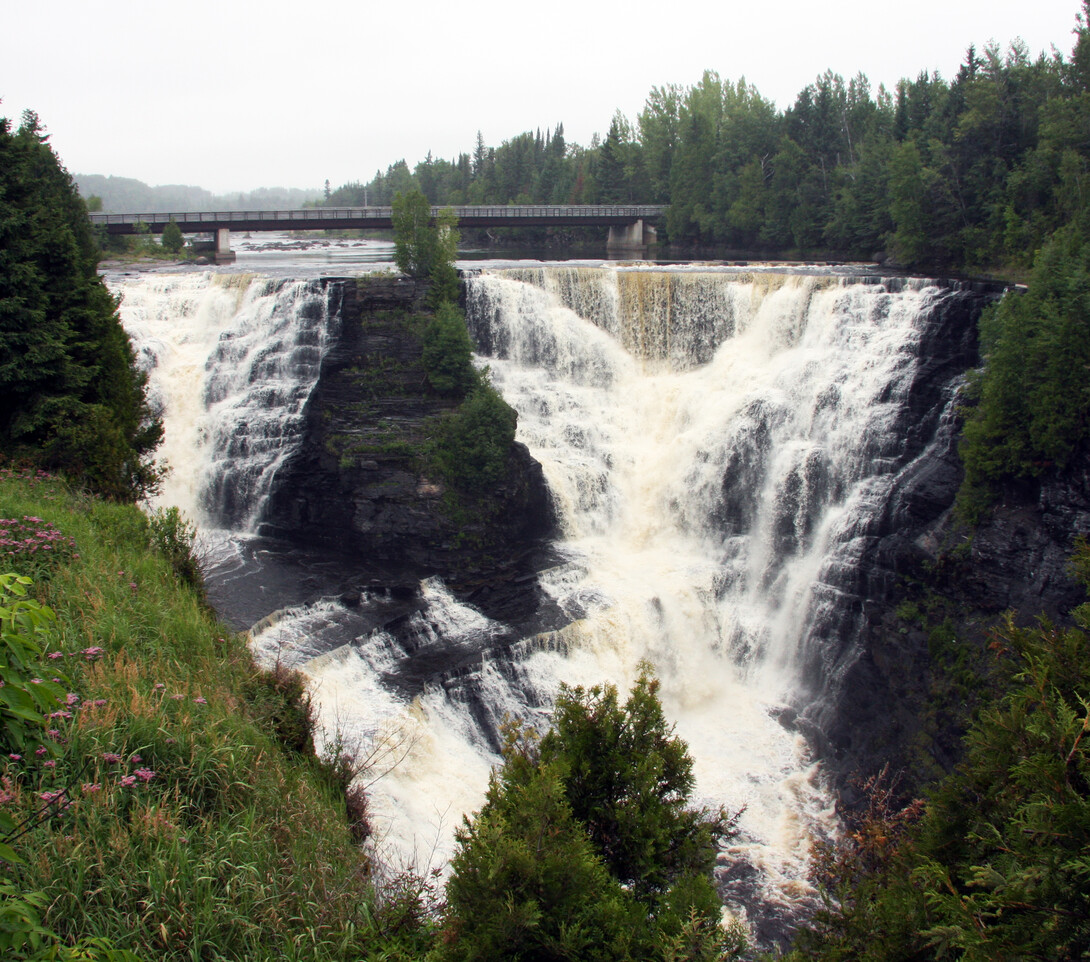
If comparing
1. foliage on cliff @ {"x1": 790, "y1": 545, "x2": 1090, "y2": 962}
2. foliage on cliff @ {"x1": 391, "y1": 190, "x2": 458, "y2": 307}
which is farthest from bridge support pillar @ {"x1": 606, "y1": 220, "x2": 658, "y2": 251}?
foliage on cliff @ {"x1": 790, "y1": 545, "x2": 1090, "y2": 962}

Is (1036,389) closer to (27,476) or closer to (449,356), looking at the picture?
(449,356)

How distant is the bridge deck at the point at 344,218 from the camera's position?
50.6m

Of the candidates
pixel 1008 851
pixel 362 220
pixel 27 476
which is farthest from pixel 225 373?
pixel 1008 851

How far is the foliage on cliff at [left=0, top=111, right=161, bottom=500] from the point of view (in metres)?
18.2

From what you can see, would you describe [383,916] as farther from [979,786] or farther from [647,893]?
[979,786]

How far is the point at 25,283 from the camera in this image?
62.3 ft

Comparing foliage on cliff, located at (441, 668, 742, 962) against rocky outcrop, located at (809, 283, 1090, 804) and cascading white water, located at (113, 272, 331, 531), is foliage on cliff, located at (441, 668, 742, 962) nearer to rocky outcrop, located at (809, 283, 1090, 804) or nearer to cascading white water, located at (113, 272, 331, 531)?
rocky outcrop, located at (809, 283, 1090, 804)

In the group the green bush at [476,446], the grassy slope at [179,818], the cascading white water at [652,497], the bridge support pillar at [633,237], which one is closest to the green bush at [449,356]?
the green bush at [476,446]

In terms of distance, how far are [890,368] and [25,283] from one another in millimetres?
24767

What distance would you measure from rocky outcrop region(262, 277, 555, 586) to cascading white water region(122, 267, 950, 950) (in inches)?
49.8

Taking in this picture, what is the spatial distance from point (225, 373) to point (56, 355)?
1055 centimetres

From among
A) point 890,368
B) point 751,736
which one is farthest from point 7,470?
point 890,368

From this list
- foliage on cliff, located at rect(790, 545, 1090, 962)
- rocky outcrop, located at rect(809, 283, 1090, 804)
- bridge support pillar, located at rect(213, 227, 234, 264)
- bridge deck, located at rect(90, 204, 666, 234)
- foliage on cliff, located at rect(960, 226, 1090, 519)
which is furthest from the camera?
bridge deck, located at rect(90, 204, 666, 234)

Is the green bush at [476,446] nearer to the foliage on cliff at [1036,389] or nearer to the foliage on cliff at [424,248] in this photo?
the foliage on cliff at [424,248]
